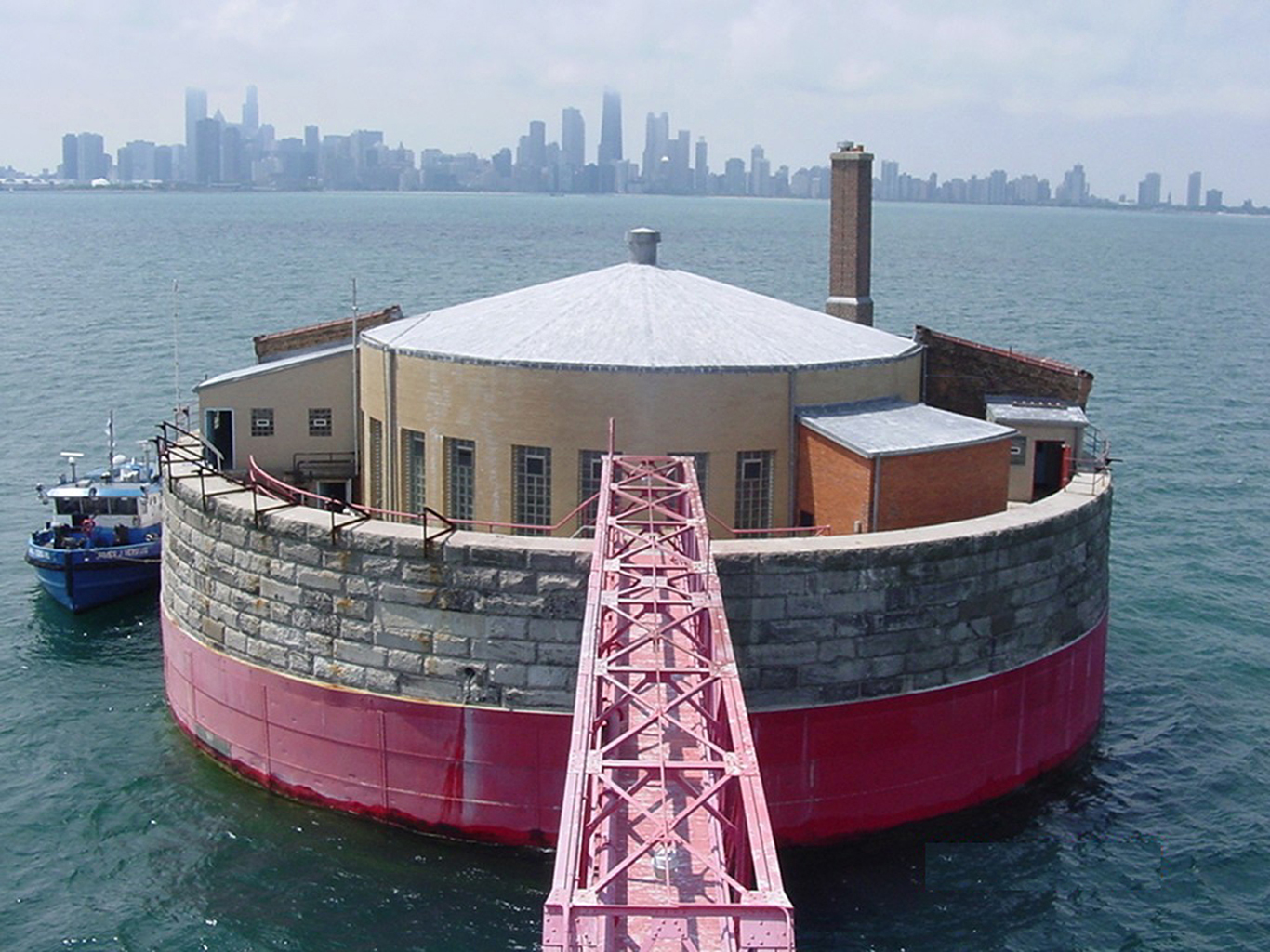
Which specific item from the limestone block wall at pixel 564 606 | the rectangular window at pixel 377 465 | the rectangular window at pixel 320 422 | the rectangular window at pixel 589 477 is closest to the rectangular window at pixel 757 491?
the rectangular window at pixel 589 477

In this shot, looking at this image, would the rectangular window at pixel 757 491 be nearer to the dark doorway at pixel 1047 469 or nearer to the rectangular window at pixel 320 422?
the dark doorway at pixel 1047 469

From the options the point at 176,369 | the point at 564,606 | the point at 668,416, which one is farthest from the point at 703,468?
the point at 176,369

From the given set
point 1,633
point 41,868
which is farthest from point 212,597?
point 1,633

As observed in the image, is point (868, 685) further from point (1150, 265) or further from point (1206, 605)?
point (1150, 265)

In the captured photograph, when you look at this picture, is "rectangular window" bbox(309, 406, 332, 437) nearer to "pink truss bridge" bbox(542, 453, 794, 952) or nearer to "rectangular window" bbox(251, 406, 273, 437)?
"rectangular window" bbox(251, 406, 273, 437)

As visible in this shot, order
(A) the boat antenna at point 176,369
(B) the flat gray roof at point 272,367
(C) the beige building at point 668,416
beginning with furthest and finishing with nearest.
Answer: (A) the boat antenna at point 176,369
(B) the flat gray roof at point 272,367
(C) the beige building at point 668,416

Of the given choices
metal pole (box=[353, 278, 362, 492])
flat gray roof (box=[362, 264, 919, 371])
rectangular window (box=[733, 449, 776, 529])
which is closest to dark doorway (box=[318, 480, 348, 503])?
metal pole (box=[353, 278, 362, 492])
